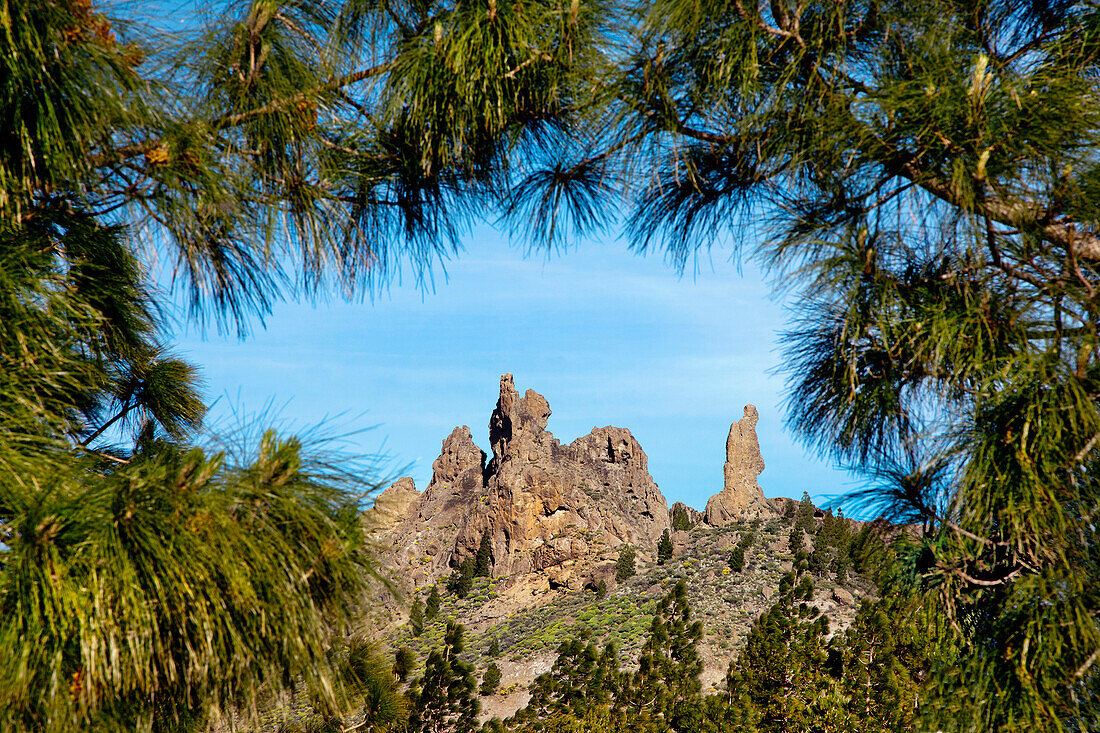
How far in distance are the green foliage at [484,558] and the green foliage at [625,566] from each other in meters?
10.5

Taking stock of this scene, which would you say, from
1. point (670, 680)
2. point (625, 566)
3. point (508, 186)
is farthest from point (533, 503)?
point (508, 186)

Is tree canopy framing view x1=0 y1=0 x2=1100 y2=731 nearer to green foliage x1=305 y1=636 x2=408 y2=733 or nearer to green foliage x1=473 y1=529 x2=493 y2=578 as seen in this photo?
green foliage x1=305 y1=636 x2=408 y2=733

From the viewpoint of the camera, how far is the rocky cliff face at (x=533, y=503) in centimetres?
6003

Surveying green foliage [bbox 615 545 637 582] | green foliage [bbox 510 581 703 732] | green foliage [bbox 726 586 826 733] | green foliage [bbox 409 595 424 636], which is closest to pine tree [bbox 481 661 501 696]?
green foliage [bbox 510 581 703 732]

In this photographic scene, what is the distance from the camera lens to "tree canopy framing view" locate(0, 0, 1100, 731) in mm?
2131

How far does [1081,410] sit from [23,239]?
337 cm

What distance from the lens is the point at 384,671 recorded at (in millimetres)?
4980

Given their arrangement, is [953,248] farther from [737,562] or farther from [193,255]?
[737,562]

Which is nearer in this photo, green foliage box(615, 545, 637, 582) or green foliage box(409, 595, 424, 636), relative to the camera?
green foliage box(409, 595, 424, 636)

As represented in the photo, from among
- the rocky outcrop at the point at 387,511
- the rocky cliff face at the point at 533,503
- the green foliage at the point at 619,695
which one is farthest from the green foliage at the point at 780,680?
the rocky cliff face at the point at 533,503

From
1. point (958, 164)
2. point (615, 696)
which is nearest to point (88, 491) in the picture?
point (958, 164)

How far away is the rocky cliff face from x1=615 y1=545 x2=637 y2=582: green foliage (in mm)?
1562

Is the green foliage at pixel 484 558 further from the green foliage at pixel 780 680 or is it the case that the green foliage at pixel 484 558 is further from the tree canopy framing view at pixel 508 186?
the tree canopy framing view at pixel 508 186

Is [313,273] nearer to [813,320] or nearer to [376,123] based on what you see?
[376,123]
